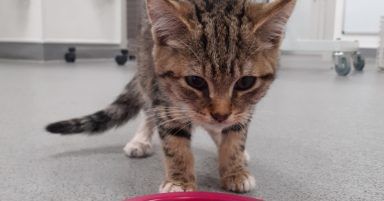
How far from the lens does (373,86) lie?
10.4ft

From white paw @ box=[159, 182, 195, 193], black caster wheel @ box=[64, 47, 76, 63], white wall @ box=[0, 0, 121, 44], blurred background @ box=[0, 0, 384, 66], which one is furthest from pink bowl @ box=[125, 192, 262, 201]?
black caster wheel @ box=[64, 47, 76, 63]

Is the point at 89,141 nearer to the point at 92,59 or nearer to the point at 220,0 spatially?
the point at 220,0

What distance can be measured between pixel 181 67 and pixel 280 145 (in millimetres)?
634

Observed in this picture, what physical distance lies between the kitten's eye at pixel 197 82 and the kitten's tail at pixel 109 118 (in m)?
0.53

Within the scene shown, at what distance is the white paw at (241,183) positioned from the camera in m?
1.04

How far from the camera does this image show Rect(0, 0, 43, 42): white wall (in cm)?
473

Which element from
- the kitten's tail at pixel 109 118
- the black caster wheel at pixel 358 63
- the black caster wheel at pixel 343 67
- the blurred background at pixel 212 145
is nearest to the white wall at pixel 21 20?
the blurred background at pixel 212 145

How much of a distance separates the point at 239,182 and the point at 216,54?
340 mm

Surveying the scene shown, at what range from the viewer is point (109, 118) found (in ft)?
4.64

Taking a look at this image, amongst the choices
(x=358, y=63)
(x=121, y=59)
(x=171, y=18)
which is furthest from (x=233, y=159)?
(x=121, y=59)

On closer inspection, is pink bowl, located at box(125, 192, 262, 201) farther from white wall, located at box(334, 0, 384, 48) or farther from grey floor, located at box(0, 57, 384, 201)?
white wall, located at box(334, 0, 384, 48)

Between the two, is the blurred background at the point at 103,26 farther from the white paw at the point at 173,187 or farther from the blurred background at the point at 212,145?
the white paw at the point at 173,187

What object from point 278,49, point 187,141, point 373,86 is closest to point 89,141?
point 187,141

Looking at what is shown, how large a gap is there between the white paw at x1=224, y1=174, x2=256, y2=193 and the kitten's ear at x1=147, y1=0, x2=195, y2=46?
1.26 feet
